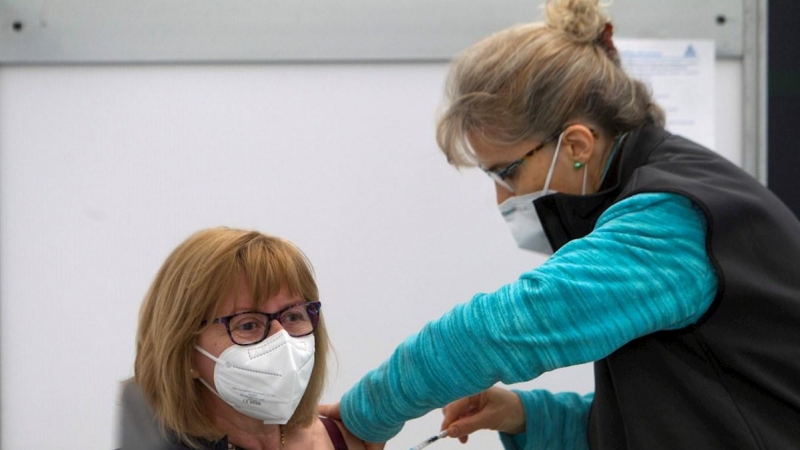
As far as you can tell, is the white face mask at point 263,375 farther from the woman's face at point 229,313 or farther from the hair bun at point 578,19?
the hair bun at point 578,19

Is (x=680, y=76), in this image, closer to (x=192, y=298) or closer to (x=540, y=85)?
(x=540, y=85)

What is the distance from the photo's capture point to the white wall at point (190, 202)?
182cm

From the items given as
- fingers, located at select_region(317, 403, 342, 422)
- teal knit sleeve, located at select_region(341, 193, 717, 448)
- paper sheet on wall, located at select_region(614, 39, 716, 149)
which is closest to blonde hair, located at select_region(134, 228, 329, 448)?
fingers, located at select_region(317, 403, 342, 422)

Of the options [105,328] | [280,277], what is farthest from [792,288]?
[105,328]

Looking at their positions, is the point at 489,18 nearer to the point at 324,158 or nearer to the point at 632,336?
the point at 324,158

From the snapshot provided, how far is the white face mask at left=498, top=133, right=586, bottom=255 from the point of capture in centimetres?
133

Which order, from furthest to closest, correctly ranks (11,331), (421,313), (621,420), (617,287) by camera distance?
1. (421,313)
2. (11,331)
3. (621,420)
4. (617,287)

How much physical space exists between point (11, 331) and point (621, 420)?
126cm

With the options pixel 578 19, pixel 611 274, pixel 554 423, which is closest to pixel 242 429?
pixel 554 423

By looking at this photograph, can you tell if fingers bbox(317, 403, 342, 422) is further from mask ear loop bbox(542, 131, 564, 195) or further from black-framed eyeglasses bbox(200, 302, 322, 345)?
mask ear loop bbox(542, 131, 564, 195)

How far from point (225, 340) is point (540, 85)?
1.94 feet

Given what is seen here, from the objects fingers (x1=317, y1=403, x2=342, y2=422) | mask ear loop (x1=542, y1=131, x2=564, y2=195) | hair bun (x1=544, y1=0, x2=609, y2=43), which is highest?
hair bun (x1=544, y1=0, x2=609, y2=43)

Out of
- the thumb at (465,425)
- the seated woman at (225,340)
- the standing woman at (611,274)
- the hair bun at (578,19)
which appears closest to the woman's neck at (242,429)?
the seated woman at (225,340)

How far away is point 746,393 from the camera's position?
1.14 meters
